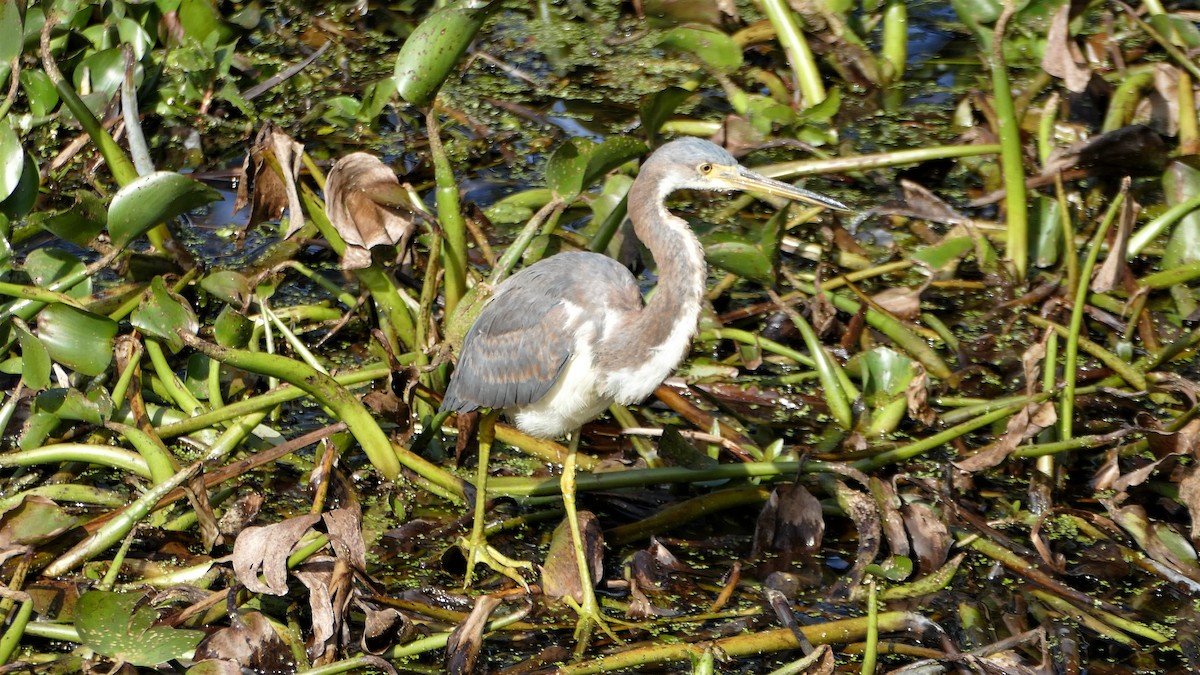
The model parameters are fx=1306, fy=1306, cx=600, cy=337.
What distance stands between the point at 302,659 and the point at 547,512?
0.99m

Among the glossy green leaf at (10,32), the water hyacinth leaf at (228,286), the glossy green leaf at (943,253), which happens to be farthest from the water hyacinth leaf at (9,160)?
the glossy green leaf at (943,253)

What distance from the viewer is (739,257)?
4270 mm

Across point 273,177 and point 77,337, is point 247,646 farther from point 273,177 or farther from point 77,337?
point 273,177

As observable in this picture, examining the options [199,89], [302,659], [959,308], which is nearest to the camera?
[302,659]

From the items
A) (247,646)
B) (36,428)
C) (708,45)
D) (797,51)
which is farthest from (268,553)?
(797,51)

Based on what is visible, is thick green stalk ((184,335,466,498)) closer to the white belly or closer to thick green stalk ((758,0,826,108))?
the white belly

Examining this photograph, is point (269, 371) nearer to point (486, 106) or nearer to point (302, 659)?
point (302, 659)

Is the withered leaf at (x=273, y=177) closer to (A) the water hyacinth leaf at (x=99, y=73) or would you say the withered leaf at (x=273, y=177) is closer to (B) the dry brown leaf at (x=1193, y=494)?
(A) the water hyacinth leaf at (x=99, y=73)

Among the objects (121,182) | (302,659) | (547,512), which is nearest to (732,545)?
(547,512)

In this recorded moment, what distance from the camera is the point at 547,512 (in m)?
3.96

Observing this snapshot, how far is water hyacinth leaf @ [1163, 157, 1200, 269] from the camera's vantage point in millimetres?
4707

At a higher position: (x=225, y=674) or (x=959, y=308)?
(x=225, y=674)

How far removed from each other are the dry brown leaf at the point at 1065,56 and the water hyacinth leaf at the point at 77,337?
3.41m

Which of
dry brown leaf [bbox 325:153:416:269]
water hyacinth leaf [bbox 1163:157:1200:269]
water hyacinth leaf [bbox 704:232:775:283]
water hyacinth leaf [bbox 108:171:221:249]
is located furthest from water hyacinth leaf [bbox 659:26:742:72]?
water hyacinth leaf [bbox 108:171:221:249]
